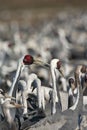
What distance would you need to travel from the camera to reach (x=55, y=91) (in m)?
9.62

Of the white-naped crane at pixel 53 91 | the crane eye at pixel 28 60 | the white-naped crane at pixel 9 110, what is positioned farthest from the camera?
the crane eye at pixel 28 60

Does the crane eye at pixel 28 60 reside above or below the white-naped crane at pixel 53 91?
above

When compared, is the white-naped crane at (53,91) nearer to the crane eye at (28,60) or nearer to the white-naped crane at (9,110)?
the crane eye at (28,60)

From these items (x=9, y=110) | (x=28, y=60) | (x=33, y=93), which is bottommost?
(x=9, y=110)

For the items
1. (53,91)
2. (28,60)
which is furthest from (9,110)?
(28,60)

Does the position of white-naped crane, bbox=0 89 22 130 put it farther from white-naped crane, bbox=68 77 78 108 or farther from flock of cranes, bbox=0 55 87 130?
white-naped crane, bbox=68 77 78 108

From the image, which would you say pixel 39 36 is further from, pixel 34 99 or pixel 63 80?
pixel 34 99

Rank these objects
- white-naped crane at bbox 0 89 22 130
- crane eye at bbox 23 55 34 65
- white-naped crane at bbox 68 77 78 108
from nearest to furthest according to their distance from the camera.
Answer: white-naped crane at bbox 0 89 22 130, white-naped crane at bbox 68 77 78 108, crane eye at bbox 23 55 34 65

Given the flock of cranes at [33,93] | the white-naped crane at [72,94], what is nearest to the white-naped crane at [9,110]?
the flock of cranes at [33,93]

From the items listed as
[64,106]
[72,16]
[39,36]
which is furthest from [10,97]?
[72,16]

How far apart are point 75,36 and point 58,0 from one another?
14.5m

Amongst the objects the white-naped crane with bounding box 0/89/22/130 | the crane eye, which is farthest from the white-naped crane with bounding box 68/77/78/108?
the white-naped crane with bounding box 0/89/22/130

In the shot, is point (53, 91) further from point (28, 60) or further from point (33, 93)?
point (28, 60)

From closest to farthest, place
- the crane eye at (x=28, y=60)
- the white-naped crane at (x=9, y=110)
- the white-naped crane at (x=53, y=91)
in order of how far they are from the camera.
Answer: the white-naped crane at (x=9, y=110) < the white-naped crane at (x=53, y=91) < the crane eye at (x=28, y=60)
